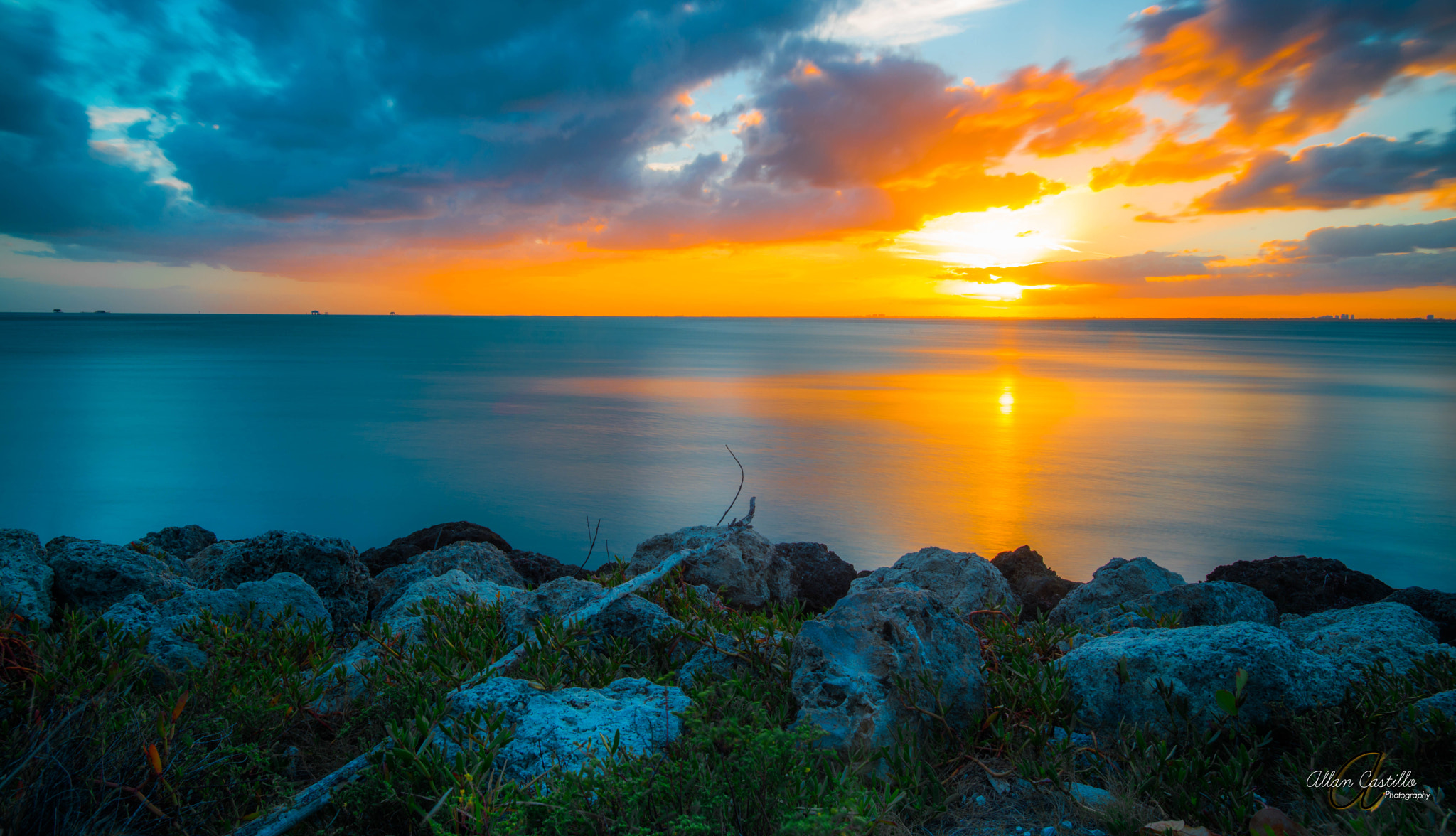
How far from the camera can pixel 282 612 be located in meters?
5.01

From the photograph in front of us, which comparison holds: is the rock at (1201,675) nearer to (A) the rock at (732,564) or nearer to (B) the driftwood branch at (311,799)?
(B) the driftwood branch at (311,799)

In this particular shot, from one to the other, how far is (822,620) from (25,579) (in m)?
6.23

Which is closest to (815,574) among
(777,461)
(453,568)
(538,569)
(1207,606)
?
(538,569)

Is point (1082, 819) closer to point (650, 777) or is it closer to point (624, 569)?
point (650, 777)

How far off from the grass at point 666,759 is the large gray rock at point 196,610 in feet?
0.74

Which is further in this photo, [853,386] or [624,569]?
[853,386]

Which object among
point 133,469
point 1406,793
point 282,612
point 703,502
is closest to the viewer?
point 1406,793

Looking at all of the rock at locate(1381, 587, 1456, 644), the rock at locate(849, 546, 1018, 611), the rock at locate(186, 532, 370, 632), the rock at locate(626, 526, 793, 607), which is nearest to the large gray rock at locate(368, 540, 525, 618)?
the rock at locate(186, 532, 370, 632)

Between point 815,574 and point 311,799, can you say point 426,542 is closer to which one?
point 815,574

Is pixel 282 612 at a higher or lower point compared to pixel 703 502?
higher

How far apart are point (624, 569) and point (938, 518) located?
9.80 meters

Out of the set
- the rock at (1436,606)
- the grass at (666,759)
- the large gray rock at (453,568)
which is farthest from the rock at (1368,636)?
the large gray rock at (453,568)

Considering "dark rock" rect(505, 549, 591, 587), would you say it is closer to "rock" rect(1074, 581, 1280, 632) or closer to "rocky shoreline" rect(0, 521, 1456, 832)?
"rocky shoreline" rect(0, 521, 1456, 832)

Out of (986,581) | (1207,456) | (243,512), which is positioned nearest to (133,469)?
(243,512)
